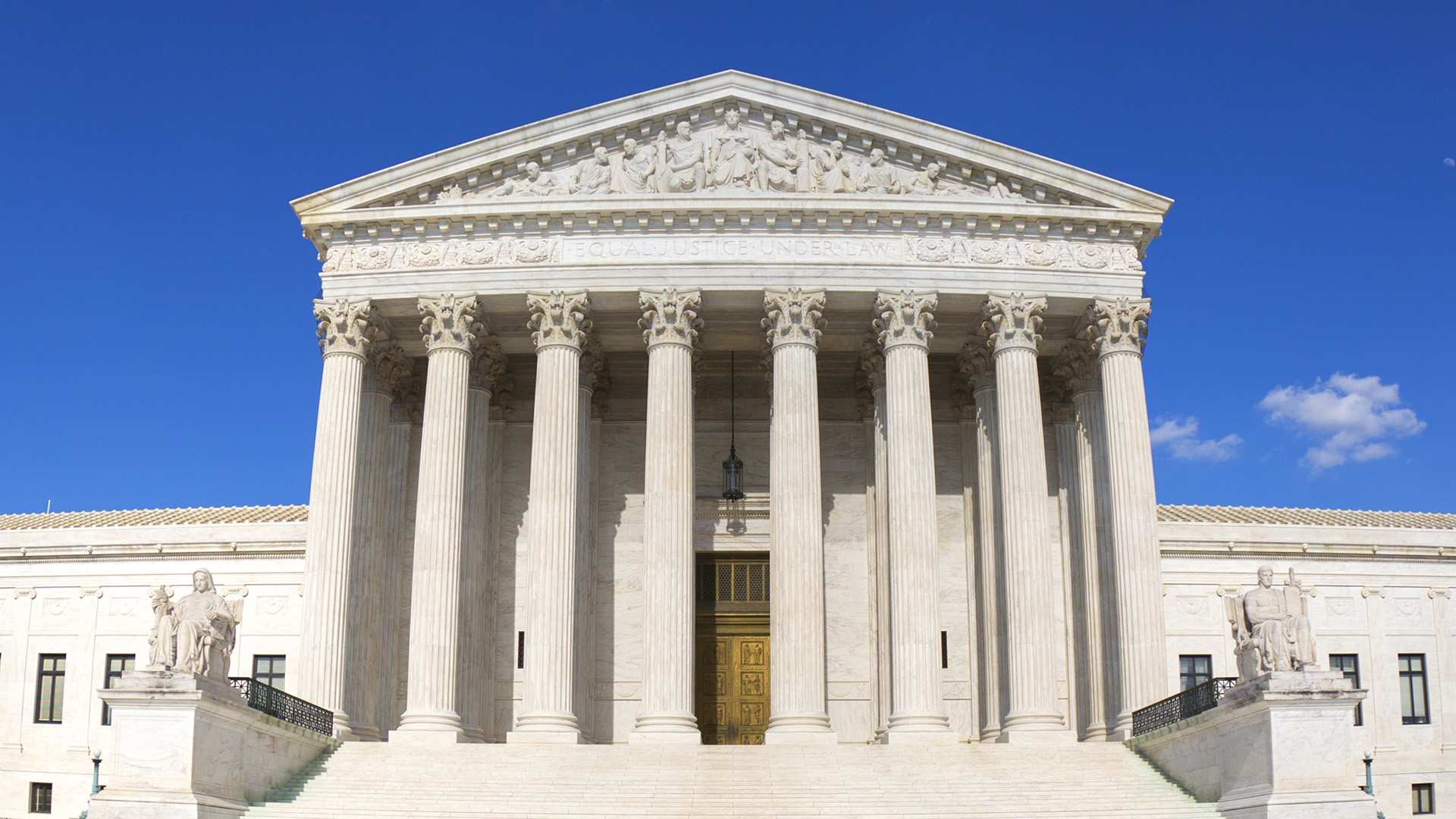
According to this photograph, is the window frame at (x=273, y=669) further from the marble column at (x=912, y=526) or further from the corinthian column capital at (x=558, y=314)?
the marble column at (x=912, y=526)

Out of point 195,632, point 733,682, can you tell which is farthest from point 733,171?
point 195,632

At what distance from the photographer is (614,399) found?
133 feet

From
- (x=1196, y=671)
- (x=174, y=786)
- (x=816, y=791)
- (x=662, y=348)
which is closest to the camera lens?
(x=174, y=786)

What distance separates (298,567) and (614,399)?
10.1m

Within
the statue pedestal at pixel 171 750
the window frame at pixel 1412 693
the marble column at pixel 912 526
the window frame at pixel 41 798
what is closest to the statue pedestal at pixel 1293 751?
the marble column at pixel 912 526

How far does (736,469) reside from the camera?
125 ft

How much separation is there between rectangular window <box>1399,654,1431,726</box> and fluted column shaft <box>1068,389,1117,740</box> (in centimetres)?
1049

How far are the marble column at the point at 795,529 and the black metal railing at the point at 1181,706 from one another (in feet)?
21.9

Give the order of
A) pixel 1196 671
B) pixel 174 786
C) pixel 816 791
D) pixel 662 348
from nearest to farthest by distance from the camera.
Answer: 1. pixel 174 786
2. pixel 816 791
3. pixel 662 348
4. pixel 1196 671

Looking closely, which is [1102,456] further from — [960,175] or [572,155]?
A: [572,155]

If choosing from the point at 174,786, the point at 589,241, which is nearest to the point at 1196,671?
the point at 589,241

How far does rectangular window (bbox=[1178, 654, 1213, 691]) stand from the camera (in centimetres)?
3925

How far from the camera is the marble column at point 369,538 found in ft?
113

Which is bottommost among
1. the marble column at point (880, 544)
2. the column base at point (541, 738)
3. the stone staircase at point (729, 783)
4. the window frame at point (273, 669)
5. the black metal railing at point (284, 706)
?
the stone staircase at point (729, 783)
